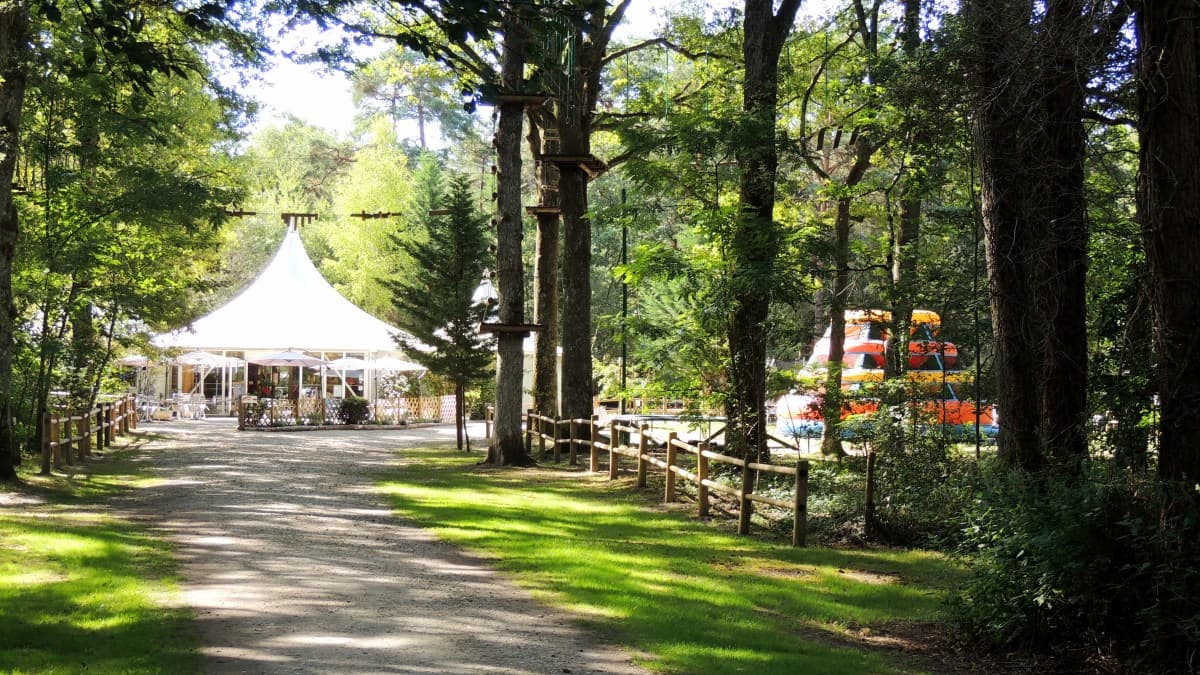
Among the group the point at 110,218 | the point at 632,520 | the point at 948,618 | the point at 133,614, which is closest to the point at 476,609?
the point at 133,614

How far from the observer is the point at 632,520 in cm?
1389

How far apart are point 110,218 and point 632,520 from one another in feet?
34.6

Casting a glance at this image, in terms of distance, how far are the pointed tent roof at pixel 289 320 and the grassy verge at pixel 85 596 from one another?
75.6ft

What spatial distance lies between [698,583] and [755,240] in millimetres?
5913

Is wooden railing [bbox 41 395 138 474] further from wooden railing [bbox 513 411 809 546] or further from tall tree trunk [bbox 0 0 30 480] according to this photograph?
wooden railing [bbox 513 411 809 546]

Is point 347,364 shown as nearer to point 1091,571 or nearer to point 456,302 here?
point 456,302

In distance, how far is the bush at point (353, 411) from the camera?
120 feet

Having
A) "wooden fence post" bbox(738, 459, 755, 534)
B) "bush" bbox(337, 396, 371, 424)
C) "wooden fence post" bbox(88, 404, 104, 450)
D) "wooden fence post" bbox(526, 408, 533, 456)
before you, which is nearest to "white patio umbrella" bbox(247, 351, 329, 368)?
"bush" bbox(337, 396, 371, 424)

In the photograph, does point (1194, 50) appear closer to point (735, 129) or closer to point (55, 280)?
point (735, 129)

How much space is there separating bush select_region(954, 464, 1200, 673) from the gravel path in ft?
8.20

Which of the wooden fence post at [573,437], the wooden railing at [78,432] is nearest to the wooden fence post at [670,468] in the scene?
the wooden fence post at [573,437]

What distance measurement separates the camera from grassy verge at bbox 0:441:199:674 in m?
6.54

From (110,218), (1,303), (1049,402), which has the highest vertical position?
(110,218)

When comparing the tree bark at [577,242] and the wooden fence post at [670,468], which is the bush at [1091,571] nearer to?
the wooden fence post at [670,468]
